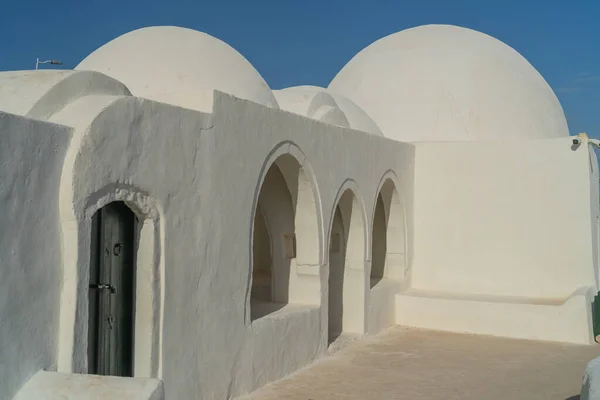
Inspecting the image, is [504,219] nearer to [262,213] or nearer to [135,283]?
[262,213]

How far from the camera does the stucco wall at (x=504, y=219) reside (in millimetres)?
10328

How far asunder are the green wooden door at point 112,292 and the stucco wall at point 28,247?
621 millimetres

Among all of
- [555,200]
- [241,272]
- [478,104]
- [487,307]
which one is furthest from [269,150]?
[478,104]

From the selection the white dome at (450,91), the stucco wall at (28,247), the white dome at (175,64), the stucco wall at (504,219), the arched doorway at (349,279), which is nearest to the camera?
the stucco wall at (28,247)

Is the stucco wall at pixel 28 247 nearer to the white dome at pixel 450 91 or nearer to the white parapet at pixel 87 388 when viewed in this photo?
the white parapet at pixel 87 388

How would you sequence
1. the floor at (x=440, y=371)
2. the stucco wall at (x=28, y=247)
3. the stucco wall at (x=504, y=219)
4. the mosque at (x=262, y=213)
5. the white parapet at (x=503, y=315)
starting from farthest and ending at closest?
the stucco wall at (x=504, y=219), the white parapet at (x=503, y=315), the floor at (x=440, y=371), the mosque at (x=262, y=213), the stucco wall at (x=28, y=247)

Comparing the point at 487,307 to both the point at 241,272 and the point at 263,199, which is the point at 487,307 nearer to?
the point at 263,199

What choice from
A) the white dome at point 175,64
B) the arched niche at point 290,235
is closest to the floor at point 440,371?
the arched niche at point 290,235

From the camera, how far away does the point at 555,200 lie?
1044 cm

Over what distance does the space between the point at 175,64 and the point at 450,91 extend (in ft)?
22.2

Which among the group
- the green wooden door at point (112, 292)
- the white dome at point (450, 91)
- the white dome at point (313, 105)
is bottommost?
the green wooden door at point (112, 292)

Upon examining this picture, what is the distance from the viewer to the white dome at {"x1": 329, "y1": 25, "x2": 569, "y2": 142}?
1304 cm

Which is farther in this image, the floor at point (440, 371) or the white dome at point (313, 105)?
the white dome at point (313, 105)

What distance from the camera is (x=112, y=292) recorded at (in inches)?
192
